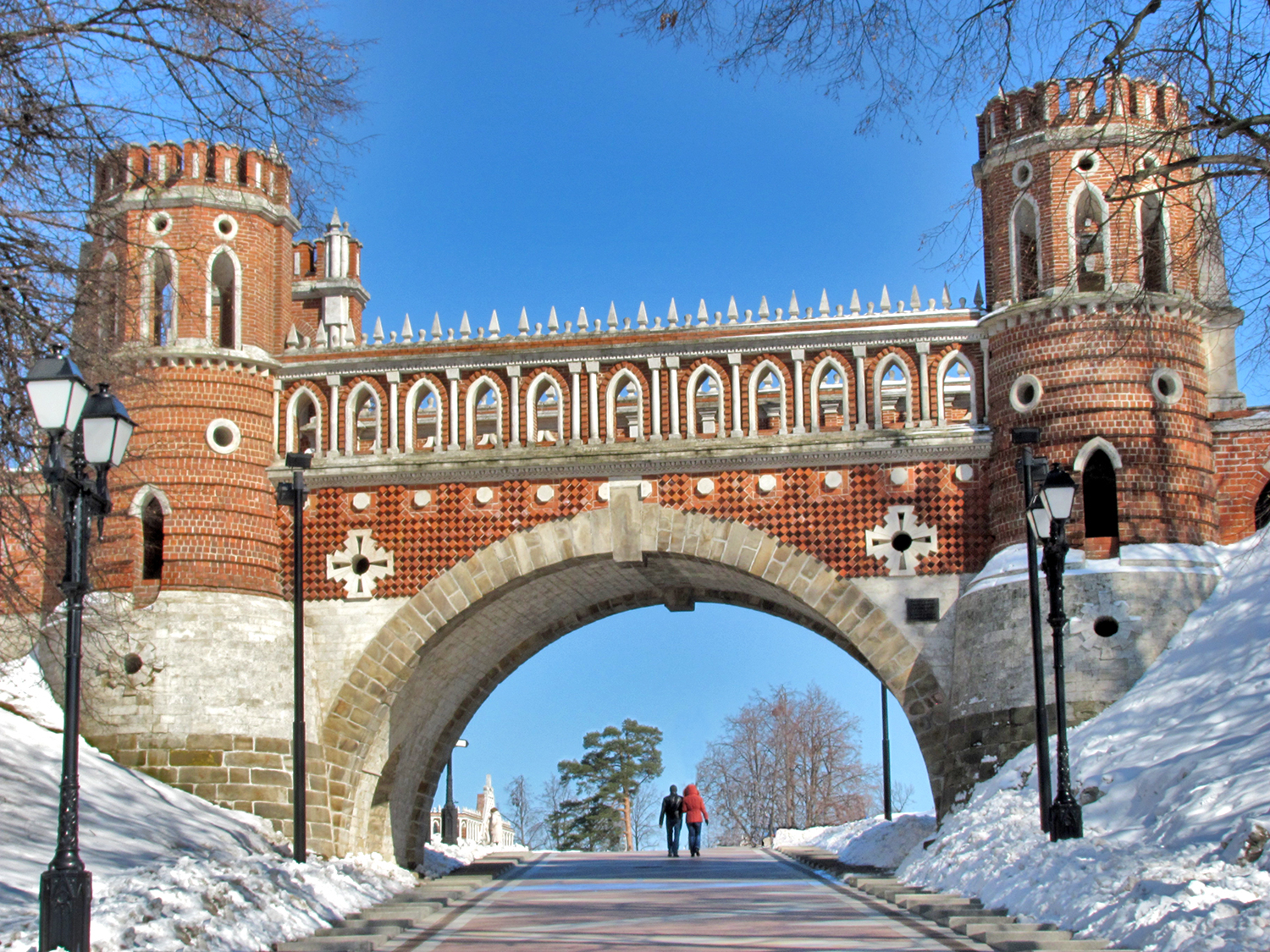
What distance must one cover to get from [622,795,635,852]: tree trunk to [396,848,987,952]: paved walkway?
2820cm

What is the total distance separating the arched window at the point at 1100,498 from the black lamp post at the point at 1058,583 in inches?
215

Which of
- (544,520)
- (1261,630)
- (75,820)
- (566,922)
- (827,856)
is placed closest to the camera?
(75,820)

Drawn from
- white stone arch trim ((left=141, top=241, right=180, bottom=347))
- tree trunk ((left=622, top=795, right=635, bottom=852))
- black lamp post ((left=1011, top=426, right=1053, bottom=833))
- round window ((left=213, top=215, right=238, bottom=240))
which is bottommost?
tree trunk ((left=622, top=795, right=635, bottom=852))

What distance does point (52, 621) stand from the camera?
21016 millimetres

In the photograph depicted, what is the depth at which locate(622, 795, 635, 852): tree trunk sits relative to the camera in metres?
48.2

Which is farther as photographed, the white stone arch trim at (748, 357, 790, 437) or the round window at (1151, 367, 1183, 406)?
the white stone arch trim at (748, 357, 790, 437)

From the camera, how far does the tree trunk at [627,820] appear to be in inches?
1898

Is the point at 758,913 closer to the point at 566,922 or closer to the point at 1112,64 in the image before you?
the point at 566,922

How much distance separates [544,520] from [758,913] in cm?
900

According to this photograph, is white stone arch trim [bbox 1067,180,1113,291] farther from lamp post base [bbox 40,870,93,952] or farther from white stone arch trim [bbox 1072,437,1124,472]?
lamp post base [bbox 40,870,93,952]

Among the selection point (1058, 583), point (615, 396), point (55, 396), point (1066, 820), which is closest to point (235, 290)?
point (615, 396)

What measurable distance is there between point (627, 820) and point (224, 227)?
31.0m

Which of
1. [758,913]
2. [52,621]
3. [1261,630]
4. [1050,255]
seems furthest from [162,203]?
[1261,630]

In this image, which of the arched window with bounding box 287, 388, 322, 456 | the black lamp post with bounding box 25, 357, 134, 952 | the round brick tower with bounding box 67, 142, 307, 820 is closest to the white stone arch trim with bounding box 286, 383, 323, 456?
the arched window with bounding box 287, 388, 322, 456
